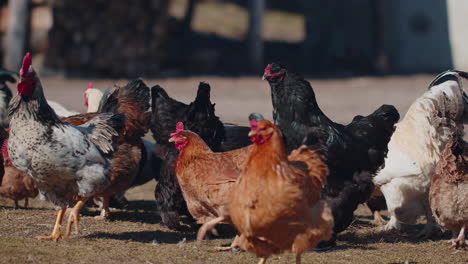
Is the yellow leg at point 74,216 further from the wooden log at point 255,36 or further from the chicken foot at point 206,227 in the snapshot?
the wooden log at point 255,36

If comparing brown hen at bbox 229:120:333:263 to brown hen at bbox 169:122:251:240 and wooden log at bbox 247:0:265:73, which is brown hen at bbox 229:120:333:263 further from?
wooden log at bbox 247:0:265:73

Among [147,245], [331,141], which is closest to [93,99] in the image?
[147,245]

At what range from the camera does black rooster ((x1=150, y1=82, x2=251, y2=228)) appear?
7.86 m

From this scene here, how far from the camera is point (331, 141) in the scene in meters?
7.81

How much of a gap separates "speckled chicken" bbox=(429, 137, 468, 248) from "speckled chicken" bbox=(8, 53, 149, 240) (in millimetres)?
3375

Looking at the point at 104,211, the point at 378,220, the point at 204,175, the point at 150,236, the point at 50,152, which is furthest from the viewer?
the point at 378,220

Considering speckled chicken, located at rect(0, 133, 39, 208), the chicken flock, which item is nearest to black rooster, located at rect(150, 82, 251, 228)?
the chicken flock

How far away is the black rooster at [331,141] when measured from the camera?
7.68 meters

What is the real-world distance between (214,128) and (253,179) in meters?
2.75

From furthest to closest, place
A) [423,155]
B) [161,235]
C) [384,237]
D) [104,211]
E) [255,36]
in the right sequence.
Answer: [255,36] → [104,211] → [423,155] → [384,237] → [161,235]

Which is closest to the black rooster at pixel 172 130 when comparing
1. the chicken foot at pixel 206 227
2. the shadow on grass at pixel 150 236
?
the shadow on grass at pixel 150 236

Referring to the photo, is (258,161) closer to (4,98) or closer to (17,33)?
(4,98)

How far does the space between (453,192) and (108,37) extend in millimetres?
14864

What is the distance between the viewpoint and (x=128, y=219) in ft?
28.3
